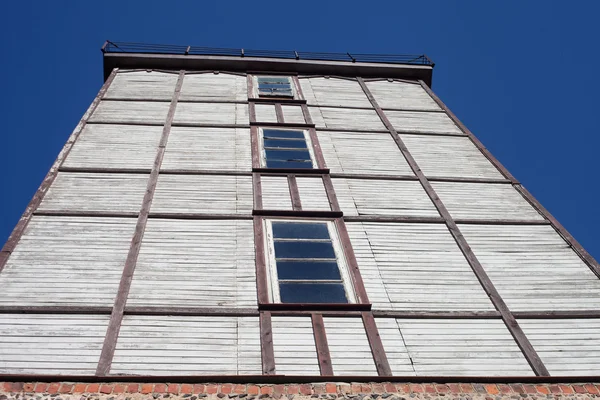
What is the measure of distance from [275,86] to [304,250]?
31.4 feet

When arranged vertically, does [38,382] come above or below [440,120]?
below

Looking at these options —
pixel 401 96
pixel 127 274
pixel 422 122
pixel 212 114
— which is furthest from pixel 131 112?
pixel 401 96

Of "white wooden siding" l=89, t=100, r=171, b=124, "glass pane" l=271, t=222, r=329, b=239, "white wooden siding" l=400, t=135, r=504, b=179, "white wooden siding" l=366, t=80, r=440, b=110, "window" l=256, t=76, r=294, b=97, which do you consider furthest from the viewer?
"window" l=256, t=76, r=294, b=97

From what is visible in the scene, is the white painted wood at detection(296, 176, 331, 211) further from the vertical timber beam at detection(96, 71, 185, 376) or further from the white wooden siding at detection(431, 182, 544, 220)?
the vertical timber beam at detection(96, 71, 185, 376)

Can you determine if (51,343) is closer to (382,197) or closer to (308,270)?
(308,270)

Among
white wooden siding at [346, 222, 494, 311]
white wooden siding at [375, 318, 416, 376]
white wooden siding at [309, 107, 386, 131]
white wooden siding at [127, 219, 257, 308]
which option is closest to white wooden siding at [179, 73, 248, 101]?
white wooden siding at [309, 107, 386, 131]

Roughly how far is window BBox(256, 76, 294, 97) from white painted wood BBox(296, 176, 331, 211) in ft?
19.4

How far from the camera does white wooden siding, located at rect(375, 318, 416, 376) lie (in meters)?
8.13

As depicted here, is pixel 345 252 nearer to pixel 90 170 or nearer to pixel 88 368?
pixel 88 368

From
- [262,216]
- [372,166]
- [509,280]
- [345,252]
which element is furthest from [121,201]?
[509,280]

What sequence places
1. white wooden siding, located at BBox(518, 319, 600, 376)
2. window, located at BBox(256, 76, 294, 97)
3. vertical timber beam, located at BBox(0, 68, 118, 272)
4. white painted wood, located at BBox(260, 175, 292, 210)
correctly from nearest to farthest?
white wooden siding, located at BBox(518, 319, 600, 376), vertical timber beam, located at BBox(0, 68, 118, 272), white painted wood, located at BBox(260, 175, 292, 210), window, located at BBox(256, 76, 294, 97)

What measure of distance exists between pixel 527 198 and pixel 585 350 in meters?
4.55

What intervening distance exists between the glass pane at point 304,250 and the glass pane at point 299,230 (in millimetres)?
229

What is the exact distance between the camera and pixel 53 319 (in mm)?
8641
